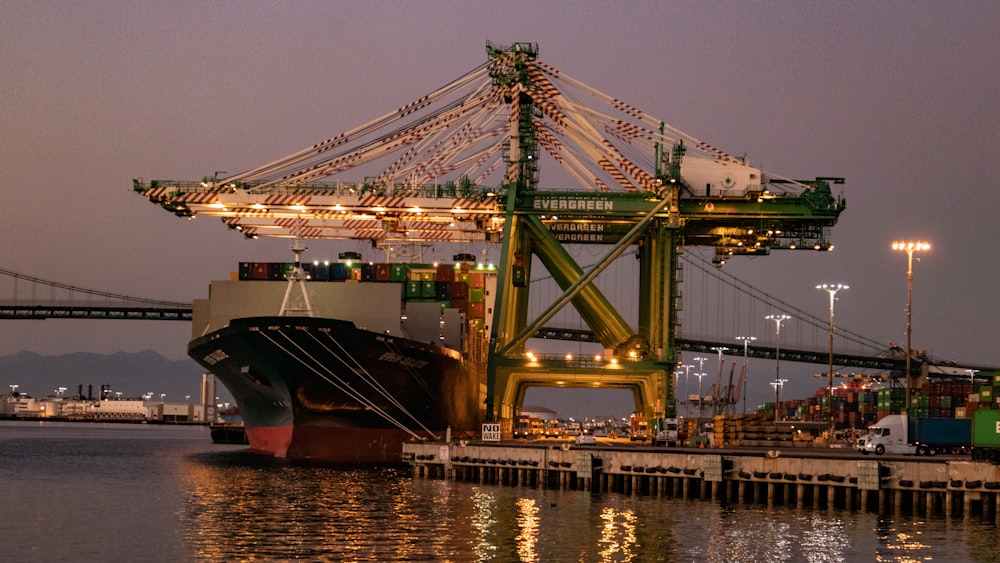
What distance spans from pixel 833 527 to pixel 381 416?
A: 34457 mm

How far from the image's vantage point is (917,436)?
55438mm

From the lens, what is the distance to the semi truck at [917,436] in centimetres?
5522

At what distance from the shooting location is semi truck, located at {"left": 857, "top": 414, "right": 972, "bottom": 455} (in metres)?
55.2

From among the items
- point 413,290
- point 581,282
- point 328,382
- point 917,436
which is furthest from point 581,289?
point 917,436

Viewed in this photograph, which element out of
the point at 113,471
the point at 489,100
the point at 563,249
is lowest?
the point at 113,471

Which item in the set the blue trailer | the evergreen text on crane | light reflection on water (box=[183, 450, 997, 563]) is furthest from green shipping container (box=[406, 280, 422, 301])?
the blue trailer

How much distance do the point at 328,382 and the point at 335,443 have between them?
3677mm

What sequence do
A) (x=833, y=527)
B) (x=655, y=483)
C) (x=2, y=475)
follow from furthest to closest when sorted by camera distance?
(x=2, y=475) < (x=655, y=483) < (x=833, y=527)

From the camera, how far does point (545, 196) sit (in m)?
72.5

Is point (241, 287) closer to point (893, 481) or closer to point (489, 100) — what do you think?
point (489, 100)

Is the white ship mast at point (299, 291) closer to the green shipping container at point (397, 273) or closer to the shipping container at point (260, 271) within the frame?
the shipping container at point (260, 271)

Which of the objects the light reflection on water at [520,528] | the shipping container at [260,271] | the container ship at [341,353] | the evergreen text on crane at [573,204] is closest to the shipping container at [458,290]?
the container ship at [341,353]

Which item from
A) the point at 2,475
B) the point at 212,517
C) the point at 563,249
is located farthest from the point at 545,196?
the point at 212,517

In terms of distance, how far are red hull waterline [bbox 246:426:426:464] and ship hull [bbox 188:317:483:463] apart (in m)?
0.05
